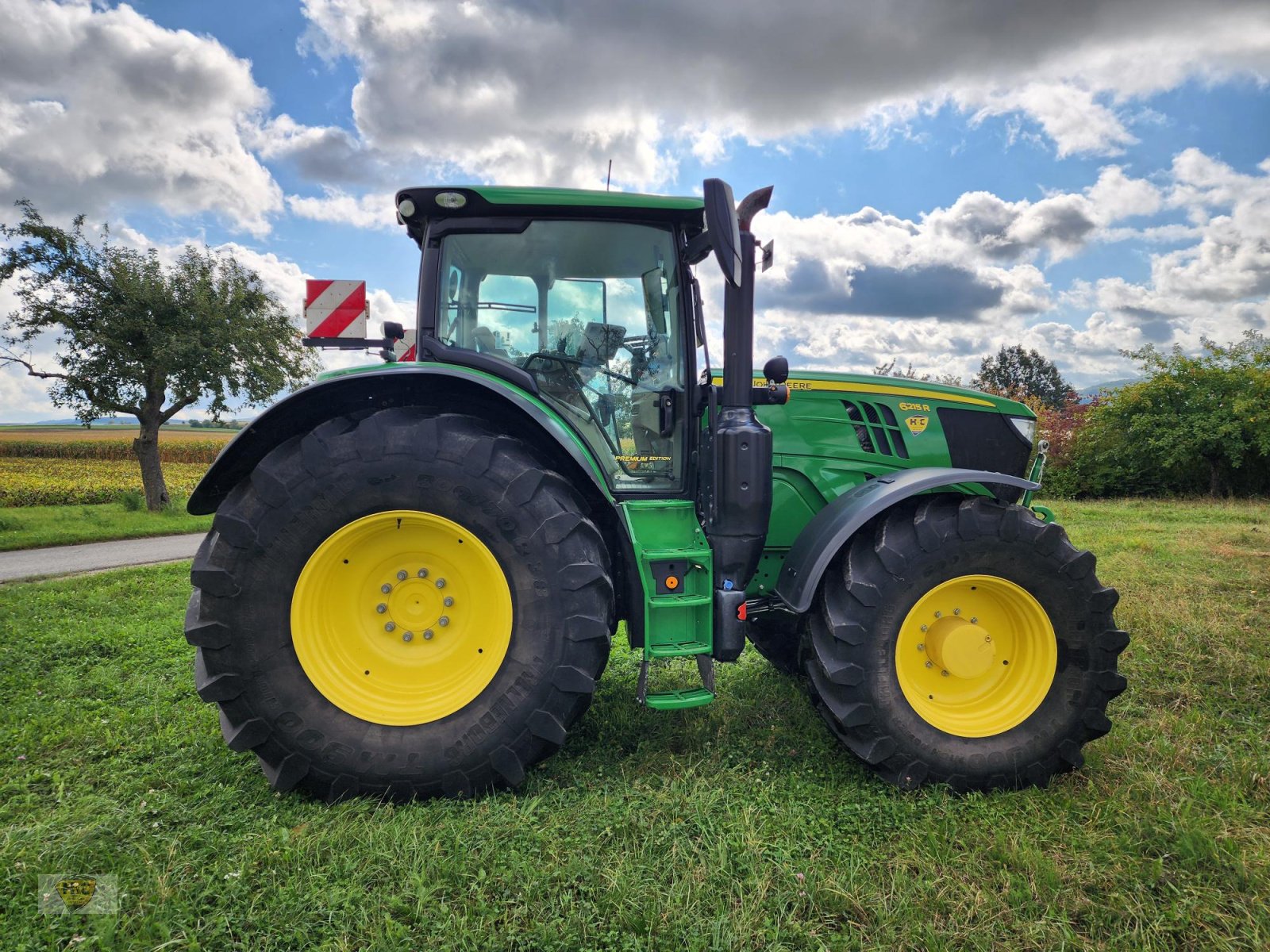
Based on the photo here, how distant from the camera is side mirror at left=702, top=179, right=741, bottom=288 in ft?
8.29

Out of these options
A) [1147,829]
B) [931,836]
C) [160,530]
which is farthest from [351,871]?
[160,530]

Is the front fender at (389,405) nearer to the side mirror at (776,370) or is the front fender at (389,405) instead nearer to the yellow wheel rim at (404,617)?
the yellow wheel rim at (404,617)

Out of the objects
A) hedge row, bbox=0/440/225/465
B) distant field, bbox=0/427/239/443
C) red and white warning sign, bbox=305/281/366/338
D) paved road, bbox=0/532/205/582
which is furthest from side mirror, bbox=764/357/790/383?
distant field, bbox=0/427/239/443

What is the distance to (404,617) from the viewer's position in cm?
270

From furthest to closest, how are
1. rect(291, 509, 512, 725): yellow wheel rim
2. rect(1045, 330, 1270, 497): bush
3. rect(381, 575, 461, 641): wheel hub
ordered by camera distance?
1. rect(1045, 330, 1270, 497): bush
2. rect(381, 575, 461, 641): wheel hub
3. rect(291, 509, 512, 725): yellow wheel rim

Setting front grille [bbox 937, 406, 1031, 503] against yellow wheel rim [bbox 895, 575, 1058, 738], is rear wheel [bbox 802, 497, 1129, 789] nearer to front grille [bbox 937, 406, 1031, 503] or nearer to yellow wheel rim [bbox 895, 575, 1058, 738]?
yellow wheel rim [bbox 895, 575, 1058, 738]

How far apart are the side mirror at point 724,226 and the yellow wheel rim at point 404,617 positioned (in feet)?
4.72

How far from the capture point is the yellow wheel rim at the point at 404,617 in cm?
258

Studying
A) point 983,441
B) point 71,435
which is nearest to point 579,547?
point 983,441

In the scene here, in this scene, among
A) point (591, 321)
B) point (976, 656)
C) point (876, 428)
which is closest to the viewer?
point (976, 656)

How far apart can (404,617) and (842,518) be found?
184 cm

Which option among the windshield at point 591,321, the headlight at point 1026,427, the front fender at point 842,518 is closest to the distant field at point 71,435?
the windshield at point 591,321

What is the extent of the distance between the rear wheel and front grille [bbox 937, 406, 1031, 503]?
713 mm

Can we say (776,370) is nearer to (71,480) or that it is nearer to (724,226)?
(724,226)
